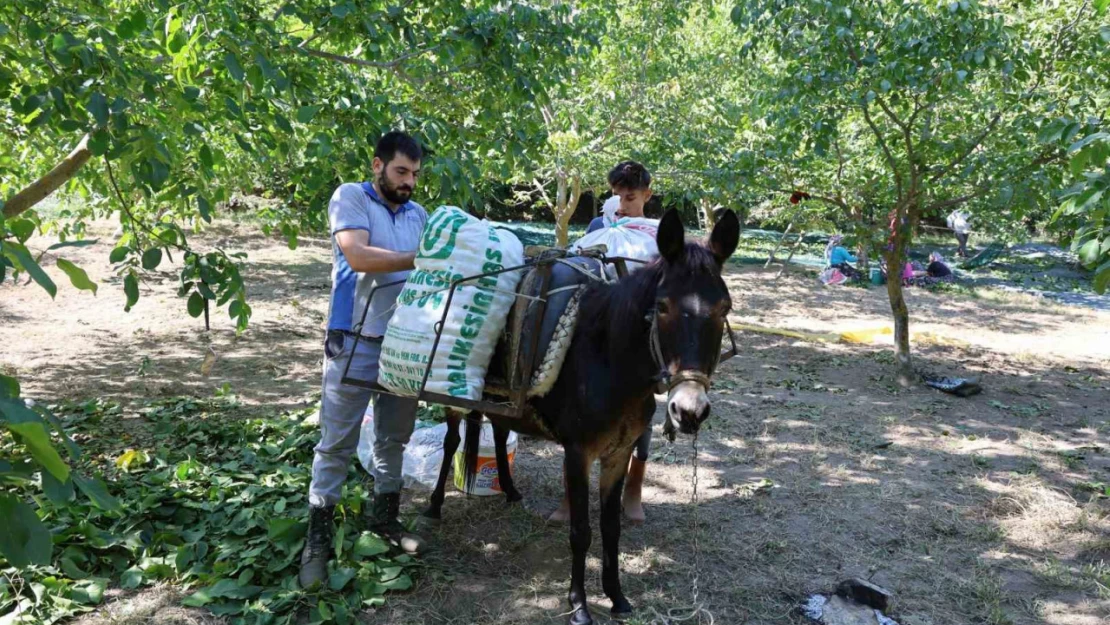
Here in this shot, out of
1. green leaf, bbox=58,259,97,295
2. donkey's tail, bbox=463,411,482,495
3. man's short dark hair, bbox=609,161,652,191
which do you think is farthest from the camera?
donkey's tail, bbox=463,411,482,495

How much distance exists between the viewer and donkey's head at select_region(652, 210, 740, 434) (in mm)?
2414

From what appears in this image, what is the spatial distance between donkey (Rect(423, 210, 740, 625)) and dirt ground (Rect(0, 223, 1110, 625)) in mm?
456

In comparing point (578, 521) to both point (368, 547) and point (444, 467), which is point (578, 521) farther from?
point (444, 467)

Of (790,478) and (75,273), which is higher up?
(75,273)

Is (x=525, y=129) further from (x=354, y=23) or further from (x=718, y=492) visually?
(x=718, y=492)

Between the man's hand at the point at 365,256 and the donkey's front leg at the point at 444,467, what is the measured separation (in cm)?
107

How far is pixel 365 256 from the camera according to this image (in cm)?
296

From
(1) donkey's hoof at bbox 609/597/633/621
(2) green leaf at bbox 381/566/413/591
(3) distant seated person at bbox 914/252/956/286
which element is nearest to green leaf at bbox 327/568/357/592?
(2) green leaf at bbox 381/566/413/591

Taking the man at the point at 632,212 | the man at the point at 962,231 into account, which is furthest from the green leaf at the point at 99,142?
the man at the point at 962,231

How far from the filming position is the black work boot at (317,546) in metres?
3.10

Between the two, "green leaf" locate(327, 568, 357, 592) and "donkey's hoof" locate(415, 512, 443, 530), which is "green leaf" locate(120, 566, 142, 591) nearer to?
"green leaf" locate(327, 568, 357, 592)

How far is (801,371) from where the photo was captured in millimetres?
7730

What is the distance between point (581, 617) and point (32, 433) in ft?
7.70

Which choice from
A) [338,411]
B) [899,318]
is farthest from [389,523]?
[899,318]
